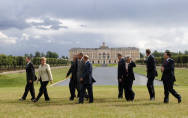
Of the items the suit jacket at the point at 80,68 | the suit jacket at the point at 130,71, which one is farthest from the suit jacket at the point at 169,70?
the suit jacket at the point at 80,68

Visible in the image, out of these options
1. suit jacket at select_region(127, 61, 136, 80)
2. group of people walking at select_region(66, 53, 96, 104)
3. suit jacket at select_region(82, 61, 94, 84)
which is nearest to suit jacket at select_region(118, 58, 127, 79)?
suit jacket at select_region(127, 61, 136, 80)

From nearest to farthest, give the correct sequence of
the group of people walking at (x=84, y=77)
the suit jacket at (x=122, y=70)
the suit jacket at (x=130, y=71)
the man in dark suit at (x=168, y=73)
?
1. the man in dark suit at (x=168, y=73)
2. the group of people walking at (x=84, y=77)
3. the suit jacket at (x=130, y=71)
4. the suit jacket at (x=122, y=70)

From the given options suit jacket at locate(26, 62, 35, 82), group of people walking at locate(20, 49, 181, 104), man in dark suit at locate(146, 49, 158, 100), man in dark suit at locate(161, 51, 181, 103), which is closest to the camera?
man in dark suit at locate(161, 51, 181, 103)

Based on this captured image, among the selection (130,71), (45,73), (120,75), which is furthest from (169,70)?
(45,73)

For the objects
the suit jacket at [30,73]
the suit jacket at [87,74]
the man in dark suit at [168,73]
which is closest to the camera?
the man in dark suit at [168,73]

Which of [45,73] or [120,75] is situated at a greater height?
[45,73]

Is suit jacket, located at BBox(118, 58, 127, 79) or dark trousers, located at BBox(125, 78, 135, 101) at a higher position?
suit jacket, located at BBox(118, 58, 127, 79)

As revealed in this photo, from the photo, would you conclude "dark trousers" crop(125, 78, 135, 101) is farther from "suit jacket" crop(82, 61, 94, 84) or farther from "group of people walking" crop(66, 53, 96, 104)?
"suit jacket" crop(82, 61, 94, 84)

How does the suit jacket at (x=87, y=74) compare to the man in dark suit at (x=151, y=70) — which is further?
the man in dark suit at (x=151, y=70)

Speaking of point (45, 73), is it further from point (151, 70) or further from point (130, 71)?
point (151, 70)

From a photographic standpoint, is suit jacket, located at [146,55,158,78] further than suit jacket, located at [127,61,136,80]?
No

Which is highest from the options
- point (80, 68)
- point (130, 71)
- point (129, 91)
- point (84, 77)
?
point (80, 68)

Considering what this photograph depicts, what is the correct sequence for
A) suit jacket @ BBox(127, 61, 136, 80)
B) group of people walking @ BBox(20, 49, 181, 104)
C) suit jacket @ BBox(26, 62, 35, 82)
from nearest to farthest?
group of people walking @ BBox(20, 49, 181, 104), suit jacket @ BBox(127, 61, 136, 80), suit jacket @ BBox(26, 62, 35, 82)

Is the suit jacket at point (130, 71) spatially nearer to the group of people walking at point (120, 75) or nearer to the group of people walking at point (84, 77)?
the group of people walking at point (120, 75)
